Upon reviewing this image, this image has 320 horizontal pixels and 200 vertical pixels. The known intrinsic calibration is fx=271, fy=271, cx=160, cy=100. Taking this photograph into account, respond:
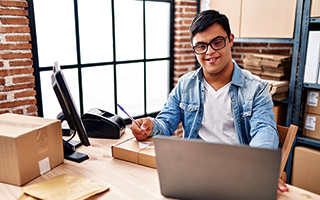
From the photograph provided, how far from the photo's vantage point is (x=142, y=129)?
1509 mm

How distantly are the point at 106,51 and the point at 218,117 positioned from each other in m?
1.46

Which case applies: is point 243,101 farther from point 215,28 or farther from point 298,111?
point 298,111

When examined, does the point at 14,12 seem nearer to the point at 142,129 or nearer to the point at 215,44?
the point at 142,129

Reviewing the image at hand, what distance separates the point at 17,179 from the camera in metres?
1.16

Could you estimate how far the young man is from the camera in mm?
1549

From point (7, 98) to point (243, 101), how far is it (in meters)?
1.60

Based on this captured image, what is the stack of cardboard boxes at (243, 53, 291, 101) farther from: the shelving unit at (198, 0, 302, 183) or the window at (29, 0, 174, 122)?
the window at (29, 0, 174, 122)

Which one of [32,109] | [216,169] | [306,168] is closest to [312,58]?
[306,168]

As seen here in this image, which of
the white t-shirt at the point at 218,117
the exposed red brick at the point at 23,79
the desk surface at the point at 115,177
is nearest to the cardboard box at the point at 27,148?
the desk surface at the point at 115,177

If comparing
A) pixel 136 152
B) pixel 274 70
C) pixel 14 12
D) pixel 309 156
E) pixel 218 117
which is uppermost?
pixel 14 12

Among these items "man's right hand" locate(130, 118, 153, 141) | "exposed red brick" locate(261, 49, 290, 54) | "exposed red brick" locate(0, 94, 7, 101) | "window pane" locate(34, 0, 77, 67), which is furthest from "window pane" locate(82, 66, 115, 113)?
"exposed red brick" locate(261, 49, 290, 54)

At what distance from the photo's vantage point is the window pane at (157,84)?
313 cm

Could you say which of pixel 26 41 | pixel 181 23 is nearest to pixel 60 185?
pixel 26 41

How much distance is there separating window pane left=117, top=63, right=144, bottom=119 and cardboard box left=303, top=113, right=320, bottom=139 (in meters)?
1.65
